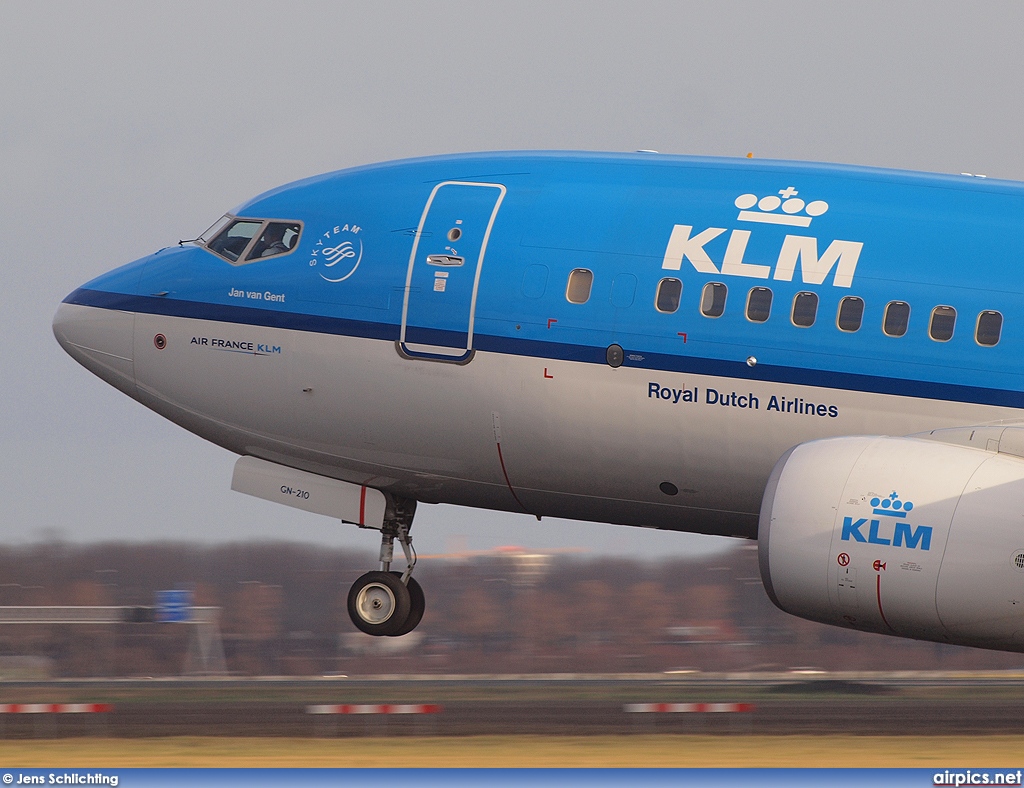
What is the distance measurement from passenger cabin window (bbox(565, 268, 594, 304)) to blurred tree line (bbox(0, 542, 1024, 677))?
2418 cm

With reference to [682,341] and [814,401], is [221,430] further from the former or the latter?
[814,401]

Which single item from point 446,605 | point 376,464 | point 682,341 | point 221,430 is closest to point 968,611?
point 682,341

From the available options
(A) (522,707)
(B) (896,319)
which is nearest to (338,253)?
(B) (896,319)

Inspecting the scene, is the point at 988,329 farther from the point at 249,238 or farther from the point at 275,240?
the point at 249,238

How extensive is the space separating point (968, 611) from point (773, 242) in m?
4.65

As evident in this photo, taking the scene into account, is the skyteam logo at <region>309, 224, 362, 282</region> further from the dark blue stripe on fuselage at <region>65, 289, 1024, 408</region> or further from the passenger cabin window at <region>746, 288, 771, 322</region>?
the passenger cabin window at <region>746, 288, 771, 322</region>

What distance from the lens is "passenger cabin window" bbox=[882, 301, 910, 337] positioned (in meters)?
17.1

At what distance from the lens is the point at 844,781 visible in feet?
44.7

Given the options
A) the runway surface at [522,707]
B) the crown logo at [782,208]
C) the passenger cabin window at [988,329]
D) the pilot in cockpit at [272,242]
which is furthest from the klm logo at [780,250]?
the runway surface at [522,707]

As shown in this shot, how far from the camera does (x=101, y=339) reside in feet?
66.6

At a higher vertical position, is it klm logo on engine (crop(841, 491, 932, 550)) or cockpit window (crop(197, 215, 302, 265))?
cockpit window (crop(197, 215, 302, 265))

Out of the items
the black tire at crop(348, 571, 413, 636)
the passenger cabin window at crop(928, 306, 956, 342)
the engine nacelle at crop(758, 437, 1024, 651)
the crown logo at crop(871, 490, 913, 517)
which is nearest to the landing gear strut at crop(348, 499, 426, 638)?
the black tire at crop(348, 571, 413, 636)

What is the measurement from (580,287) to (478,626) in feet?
106

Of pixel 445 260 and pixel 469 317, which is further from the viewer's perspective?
pixel 445 260
